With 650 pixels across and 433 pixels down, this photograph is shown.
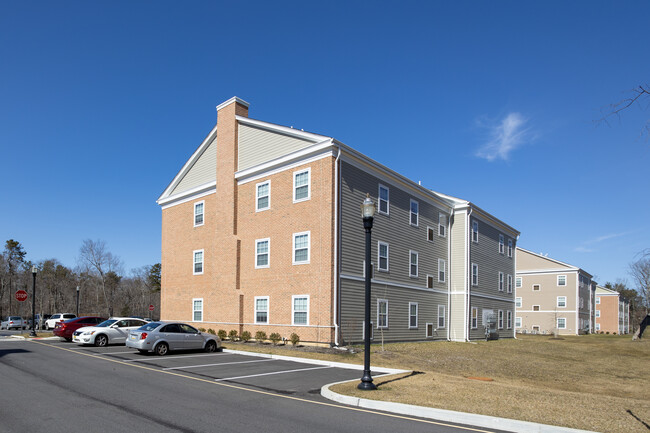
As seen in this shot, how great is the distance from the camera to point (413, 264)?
29.8 meters

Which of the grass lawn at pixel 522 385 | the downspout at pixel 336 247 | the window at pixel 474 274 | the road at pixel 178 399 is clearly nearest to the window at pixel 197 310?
the grass lawn at pixel 522 385

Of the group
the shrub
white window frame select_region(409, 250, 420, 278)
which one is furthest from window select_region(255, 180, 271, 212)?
white window frame select_region(409, 250, 420, 278)

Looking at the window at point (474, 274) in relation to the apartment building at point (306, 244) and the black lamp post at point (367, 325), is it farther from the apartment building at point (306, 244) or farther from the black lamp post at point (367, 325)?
the black lamp post at point (367, 325)

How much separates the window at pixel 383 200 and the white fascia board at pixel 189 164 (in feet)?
39.0

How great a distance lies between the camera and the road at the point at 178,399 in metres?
7.91

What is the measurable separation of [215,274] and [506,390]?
67.9 ft

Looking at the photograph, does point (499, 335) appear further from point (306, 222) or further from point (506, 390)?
point (506, 390)

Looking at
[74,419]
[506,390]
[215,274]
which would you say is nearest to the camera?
[74,419]

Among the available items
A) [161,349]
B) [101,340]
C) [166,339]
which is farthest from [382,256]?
[101,340]

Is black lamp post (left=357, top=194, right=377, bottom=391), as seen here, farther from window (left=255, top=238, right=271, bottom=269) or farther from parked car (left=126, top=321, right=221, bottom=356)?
window (left=255, top=238, right=271, bottom=269)

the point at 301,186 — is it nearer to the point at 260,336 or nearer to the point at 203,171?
the point at 260,336

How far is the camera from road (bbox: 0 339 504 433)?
7.91 m

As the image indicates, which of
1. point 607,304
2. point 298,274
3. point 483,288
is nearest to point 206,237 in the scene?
point 298,274

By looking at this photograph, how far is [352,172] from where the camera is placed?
965 inches
